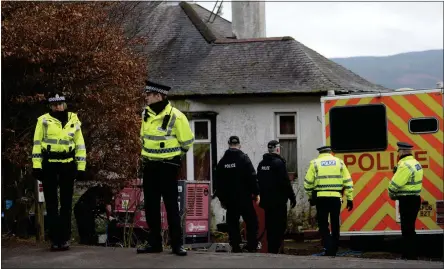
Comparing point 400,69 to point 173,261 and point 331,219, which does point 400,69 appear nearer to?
point 331,219

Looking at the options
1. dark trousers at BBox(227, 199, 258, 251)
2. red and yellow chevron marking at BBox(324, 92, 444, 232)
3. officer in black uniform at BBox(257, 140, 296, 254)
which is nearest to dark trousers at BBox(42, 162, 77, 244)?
dark trousers at BBox(227, 199, 258, 251)

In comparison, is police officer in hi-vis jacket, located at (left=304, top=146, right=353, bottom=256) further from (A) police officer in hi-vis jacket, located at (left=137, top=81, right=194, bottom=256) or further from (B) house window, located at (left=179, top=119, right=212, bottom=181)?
(B) house window, located at (left=179, top=119, right=212, bottom=181)

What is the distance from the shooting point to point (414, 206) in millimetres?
12625

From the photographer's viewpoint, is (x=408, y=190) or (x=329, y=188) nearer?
(x=408, y=190)

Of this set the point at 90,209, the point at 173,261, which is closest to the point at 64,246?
the point at 173,261

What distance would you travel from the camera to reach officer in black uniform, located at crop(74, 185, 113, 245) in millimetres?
15141

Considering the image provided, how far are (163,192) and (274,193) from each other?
4.48 metres

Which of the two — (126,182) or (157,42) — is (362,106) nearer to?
(126,182)

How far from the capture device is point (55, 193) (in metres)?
Answer: 10.4

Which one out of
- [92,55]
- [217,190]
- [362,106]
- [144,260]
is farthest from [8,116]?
[144,260]

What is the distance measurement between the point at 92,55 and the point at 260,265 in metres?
7.78

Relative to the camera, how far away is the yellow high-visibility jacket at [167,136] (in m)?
9.52

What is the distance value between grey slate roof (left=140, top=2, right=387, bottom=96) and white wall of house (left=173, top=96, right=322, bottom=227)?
1.12 ft

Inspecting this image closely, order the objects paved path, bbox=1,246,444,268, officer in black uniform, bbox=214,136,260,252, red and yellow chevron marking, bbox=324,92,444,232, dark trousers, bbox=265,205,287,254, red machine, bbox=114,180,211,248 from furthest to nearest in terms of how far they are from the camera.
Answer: red machine, bbox=114,180,211,248
dark trousers, bbox=265,205,287,254
officer in black uniform, bbox=214,136,260,252
red and yellow chevron marking, bbox=324,92,444,232
paved path, bbox=1,246,444,268
